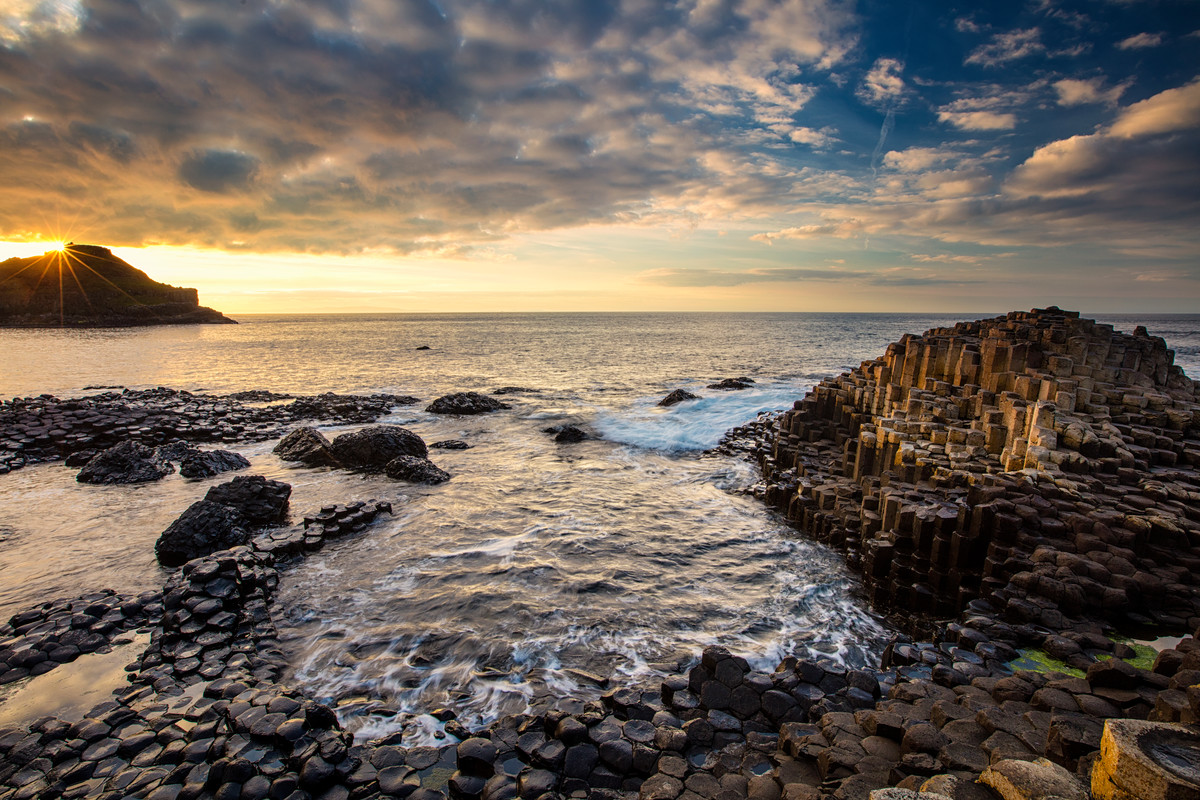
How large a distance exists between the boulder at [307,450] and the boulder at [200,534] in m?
6.48

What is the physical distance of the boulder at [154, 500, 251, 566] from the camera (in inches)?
422

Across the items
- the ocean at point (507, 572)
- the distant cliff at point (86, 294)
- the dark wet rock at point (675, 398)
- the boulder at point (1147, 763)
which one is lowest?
the ocean at point (507, 572)

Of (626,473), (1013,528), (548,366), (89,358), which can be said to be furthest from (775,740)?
(89,358)

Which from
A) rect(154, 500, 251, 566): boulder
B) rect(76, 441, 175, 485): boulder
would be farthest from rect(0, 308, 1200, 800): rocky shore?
rect(76, 441, 175, 485): boulder

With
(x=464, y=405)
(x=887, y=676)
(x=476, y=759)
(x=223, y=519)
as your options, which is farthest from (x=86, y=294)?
(x=887, y=676)

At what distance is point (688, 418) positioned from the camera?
88.3ft

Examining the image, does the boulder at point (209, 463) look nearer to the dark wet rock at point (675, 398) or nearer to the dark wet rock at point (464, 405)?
the dark wet rock at point (464, 405)

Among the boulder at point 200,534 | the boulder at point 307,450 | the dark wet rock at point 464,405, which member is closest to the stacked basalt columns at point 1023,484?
the boulder at point 200,534

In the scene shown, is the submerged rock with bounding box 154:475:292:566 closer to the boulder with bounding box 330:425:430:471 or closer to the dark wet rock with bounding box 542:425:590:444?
the boulder with bounding box 330:425:430:471

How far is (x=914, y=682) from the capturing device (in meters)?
6.15

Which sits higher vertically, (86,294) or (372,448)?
(86,294)

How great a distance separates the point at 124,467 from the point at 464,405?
48.5 feet

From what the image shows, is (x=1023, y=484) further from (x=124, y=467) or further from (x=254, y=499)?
(x=124, y=467)

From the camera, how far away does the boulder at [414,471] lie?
16.6 m
